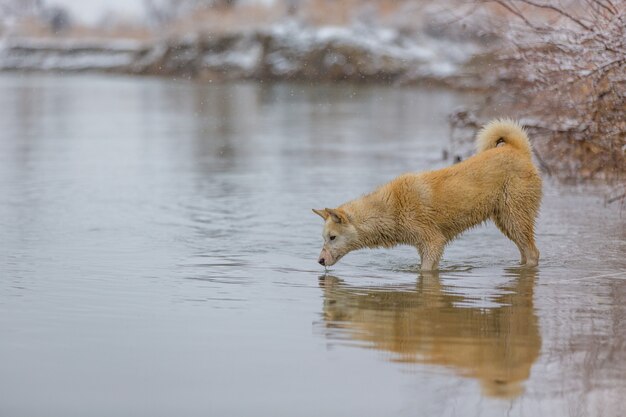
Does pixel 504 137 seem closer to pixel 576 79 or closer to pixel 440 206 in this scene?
pixel 440 206

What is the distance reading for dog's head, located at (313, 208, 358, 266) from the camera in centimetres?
1030

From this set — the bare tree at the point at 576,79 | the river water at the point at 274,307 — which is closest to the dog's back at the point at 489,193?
the river water at the point at 274,307

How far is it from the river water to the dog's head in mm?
214

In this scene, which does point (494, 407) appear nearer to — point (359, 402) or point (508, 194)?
point (359, 402)

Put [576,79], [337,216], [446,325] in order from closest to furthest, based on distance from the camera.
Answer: [446,325]
[337,216]
[576,79]

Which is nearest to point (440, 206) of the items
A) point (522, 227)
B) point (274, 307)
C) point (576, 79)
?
point (522, 227)

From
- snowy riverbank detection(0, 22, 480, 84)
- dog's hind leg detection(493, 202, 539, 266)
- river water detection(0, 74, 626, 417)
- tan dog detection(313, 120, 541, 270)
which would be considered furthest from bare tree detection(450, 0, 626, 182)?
snowy riverbank detection(0, 22, 480, 84)

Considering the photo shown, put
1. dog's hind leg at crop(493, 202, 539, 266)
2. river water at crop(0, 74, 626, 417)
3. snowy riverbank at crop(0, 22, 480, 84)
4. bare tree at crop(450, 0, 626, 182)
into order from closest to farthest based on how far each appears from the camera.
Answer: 1. river water at crop(0, 74, 626, 417)
2. dog's hind leg at crop(493, 202, 539, 266)
3. bare tree at crop(450, 0, 626, 182)
4. snowy riverbank at crop(0, 22, 480, 84)

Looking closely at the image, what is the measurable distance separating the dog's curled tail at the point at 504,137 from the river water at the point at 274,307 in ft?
3.75

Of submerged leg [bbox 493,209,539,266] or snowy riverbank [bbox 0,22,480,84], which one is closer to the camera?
submerged leg [bbox 493,209,539,266]

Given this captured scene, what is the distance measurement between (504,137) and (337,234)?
1854 millimetres

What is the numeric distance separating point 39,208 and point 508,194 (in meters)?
6.79

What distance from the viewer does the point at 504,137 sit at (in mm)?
10617

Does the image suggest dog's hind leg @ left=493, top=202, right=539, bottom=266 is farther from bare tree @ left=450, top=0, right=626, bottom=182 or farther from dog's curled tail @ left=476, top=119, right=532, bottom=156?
bare tree @ left=450, top=0, right=626, bottom=182
